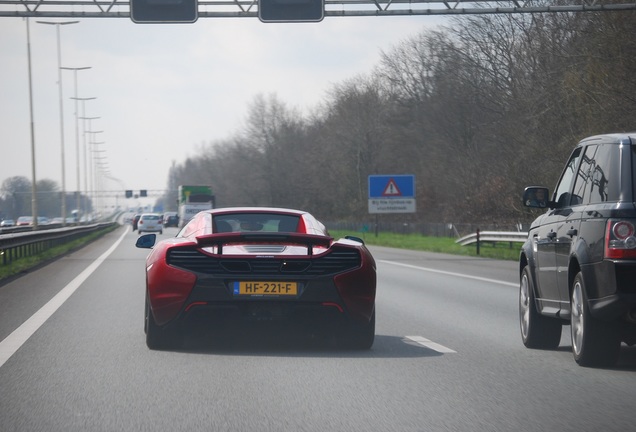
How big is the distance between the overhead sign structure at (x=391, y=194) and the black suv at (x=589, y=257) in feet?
135

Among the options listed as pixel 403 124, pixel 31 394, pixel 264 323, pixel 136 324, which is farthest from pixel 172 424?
pixel 403 124

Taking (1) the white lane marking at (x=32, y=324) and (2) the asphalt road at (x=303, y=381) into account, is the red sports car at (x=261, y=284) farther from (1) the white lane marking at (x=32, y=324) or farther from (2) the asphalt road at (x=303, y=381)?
(1) the white lane marking at (x=32, y=324)

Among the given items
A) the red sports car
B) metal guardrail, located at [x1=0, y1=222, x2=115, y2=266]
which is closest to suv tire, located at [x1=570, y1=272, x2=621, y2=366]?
the red sports car

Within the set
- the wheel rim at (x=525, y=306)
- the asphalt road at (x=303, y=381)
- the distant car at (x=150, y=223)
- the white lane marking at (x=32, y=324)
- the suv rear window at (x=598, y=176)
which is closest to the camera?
the asphalt road at (x=303, y=381)

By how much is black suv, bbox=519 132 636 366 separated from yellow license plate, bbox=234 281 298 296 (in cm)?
235

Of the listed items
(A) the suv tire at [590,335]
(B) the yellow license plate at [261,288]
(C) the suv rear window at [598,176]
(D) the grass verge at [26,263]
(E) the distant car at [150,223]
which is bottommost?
(E) the distant car at [150,223]

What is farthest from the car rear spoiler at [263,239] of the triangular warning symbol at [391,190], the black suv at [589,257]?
the triangular warning symbol at [391,190]

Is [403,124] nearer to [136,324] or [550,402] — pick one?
[136,324]

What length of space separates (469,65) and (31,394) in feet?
169

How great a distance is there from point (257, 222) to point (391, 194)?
134ft

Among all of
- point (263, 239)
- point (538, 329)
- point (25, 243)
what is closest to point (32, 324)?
point (263, 239)

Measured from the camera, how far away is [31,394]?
7352 mm

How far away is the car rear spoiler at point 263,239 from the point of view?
9594mm

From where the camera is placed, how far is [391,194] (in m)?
51.6
